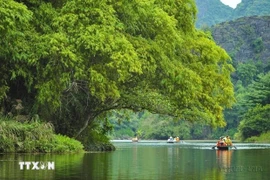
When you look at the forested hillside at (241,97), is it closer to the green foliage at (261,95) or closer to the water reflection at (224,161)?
the green foliage at (261,95)

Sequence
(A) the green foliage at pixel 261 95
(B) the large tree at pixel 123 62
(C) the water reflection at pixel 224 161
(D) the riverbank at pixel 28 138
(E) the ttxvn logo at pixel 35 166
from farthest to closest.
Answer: (A) the green foliage at pixel 261 95
(B) the large tree at pixel 123 62
(D) the riverbank at pixel 28 138
(C) the water reflection at pixel 224 161
(E) the ttxvn logo at pixel 35 166

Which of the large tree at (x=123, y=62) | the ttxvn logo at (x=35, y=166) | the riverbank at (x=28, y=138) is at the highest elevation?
the large tree at (x=123, y=62)

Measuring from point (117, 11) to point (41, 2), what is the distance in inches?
126

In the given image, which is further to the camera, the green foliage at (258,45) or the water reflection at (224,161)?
the green foliage at (258,45)

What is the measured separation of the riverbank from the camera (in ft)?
77.1

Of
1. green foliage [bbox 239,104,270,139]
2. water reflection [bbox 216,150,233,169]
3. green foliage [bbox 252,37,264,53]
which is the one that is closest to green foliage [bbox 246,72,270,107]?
green foliage [bbox 239,104,270,139]

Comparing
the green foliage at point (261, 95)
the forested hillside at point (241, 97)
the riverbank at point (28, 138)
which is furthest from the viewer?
the green foliage at point (261, 95)

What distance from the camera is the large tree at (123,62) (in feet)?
81.1

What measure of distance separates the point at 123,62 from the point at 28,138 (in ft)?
15.2

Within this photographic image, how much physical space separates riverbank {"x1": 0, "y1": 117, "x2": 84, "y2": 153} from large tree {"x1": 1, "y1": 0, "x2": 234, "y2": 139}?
4.16 ft

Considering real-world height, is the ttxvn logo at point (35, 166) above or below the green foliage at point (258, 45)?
below

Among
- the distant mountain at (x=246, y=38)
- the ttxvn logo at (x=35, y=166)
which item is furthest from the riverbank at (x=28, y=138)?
the distant mountain at (x=246, y=38)

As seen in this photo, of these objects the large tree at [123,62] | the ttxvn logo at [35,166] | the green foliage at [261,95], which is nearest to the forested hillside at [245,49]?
the green foliage at [261,95]

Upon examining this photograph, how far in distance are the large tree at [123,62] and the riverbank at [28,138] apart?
4.16 feet
